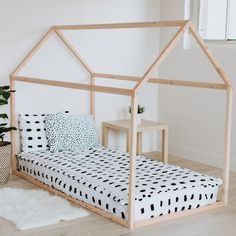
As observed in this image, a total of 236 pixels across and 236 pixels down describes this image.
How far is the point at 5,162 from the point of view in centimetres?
391

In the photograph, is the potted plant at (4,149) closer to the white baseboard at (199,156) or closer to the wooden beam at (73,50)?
the wooden beam at (73,50)

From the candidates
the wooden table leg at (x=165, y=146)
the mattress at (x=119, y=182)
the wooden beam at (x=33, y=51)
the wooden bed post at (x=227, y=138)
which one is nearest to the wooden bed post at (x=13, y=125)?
the wooden beam at (x=33, y=51)

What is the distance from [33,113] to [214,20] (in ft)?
6.47

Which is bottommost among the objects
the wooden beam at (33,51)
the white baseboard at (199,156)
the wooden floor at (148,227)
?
the wooden floor at (148,227)

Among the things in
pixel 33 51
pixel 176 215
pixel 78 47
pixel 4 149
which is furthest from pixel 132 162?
pixel 78 47

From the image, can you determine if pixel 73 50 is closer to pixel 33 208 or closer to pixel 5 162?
pixel 5 162

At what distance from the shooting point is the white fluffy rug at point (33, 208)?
307cm

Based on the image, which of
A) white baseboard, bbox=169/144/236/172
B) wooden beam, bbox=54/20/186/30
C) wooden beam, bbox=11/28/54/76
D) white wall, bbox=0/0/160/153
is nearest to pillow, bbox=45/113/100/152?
white wall, bbox=0/0/160/153

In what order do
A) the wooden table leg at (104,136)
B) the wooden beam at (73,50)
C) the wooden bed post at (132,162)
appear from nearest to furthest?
1. the wooden bed post at (132,162)
2. the wooden beam at (73,50)
3. the wooden table leg at (104,136)

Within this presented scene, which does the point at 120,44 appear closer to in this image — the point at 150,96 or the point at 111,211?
the point at 150,96

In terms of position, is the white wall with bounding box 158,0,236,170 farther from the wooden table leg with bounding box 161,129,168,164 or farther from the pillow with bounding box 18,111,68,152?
the pillow with bounding box 18,111,68,152

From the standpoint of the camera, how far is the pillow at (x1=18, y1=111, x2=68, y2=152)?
4254 mm

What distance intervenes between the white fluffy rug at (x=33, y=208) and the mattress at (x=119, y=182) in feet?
0.50

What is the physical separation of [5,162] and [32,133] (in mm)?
449
